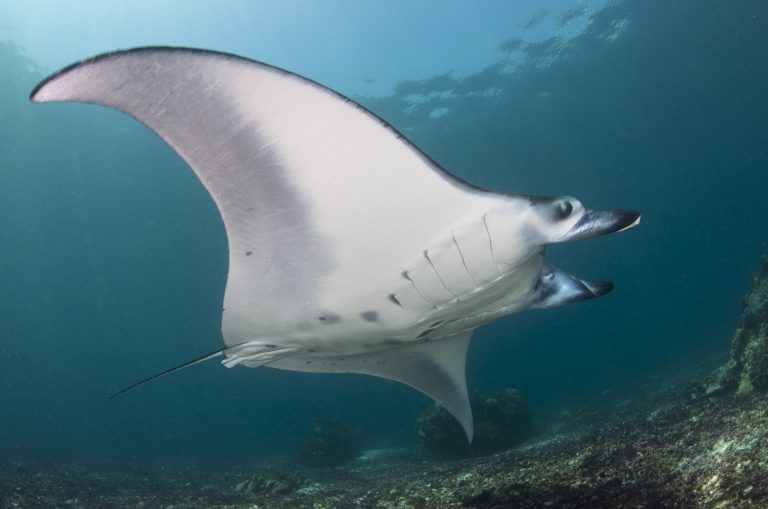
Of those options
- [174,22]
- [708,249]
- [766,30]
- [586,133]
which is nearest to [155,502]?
[174,22]

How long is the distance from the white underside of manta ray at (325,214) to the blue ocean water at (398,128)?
1481 cm

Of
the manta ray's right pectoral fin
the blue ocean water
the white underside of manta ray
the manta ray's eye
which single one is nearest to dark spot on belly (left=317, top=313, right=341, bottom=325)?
the white underside of manta ray

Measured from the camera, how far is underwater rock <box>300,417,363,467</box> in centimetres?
1341

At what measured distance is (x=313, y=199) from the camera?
218 centimetres

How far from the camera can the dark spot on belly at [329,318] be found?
9.48 feet

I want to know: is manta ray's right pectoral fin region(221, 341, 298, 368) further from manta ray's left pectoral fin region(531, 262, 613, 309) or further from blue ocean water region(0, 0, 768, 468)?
blue ocean water region(0, 0, 768, 468)

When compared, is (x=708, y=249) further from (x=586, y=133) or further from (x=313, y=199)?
(x=313, y=199)

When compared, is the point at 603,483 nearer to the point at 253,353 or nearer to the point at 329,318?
the point at 329,318

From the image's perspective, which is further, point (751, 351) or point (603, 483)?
point (751, 351)

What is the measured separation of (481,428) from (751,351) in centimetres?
526

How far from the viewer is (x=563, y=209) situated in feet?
7.12

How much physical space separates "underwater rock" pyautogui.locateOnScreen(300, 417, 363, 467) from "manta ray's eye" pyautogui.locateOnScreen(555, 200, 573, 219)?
13.0 m

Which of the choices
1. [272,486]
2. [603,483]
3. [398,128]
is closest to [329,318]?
[603,483]

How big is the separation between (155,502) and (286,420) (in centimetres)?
3947
